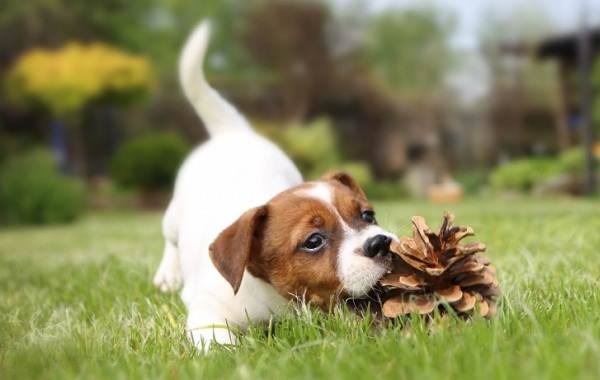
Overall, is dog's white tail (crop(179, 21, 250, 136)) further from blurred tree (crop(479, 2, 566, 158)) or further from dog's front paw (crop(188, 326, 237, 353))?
blurred tree (crop(479, 2, 566, 158))

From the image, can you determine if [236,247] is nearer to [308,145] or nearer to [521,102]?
[308,145]

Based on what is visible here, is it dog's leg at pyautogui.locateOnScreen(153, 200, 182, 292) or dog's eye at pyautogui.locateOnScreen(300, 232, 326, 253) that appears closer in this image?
dog's eye at pyautogui.locateOnScreen(300, 232, 326, 253)

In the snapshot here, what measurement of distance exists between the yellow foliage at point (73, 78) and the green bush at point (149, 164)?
2421mm

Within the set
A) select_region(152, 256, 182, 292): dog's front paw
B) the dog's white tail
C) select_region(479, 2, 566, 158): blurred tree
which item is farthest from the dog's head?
select_region(479, 2, 566, 158): blurred tree

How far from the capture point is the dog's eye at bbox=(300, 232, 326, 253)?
232 cm

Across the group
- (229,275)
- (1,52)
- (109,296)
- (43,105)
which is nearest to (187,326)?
(229,275)

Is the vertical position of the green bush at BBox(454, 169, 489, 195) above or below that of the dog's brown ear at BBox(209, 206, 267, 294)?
above

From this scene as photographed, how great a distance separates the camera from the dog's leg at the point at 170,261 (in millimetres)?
3507

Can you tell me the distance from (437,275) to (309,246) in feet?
1.32

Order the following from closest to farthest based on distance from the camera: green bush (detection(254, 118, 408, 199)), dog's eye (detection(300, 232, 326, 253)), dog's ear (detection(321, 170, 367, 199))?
dog's eye (detection(300, 232, 326, 253))
dog's ear (detection(321, 170, 367, 199))
green bush (detection(254, 118, 408, 199))

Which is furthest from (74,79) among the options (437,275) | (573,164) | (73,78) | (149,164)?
(437,275)

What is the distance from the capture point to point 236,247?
2312mm

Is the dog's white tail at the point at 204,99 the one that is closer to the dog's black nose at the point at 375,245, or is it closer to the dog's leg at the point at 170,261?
the dog's leg at the point at 170,261

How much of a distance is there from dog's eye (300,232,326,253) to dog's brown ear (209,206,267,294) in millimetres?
175
